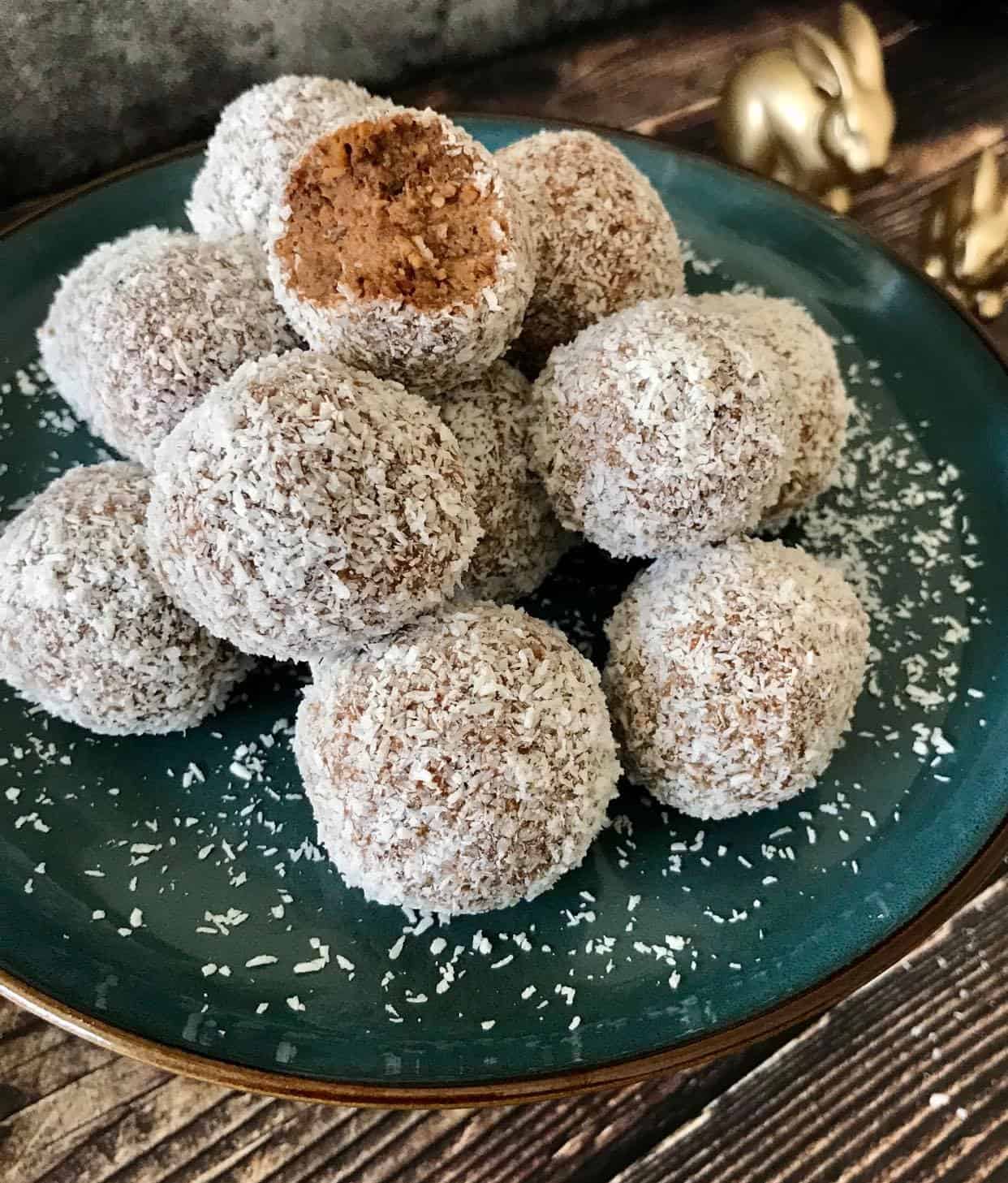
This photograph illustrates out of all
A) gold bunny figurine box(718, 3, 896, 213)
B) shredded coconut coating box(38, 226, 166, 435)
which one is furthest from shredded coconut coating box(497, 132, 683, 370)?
gold bunny figurine box(718, 3, 896, 213)

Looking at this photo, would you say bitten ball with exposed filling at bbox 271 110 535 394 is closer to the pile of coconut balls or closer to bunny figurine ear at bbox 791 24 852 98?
the pile of coconut balls

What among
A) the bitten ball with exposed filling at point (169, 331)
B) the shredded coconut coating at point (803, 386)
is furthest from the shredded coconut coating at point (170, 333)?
the shredded coconut coating at point (803, 386)

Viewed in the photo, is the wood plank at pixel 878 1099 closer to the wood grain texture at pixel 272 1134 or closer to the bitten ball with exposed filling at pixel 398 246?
the wood grain texture at pixel 272 1134

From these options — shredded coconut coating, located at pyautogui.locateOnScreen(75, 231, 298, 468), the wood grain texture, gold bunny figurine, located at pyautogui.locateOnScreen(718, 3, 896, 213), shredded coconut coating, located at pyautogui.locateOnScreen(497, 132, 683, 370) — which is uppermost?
shredded coconut coating, located at pyautogui.locateOnScreen(75, 231, 298, 468)

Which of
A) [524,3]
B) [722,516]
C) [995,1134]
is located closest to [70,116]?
[524,3]

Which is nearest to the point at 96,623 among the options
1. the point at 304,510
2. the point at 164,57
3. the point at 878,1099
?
the point at 304,510

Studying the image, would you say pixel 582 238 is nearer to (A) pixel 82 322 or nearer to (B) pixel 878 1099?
(A) pixel 82 322

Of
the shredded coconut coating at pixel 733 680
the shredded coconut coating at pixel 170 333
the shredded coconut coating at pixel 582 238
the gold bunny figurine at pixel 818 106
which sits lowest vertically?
the shredded coconut coating at pixel 733 680
